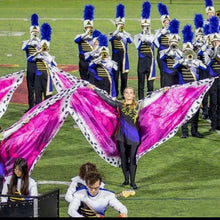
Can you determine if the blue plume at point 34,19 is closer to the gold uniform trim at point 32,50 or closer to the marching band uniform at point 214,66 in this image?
the gold uniform trim at point 32,50

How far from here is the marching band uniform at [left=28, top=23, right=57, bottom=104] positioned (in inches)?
724

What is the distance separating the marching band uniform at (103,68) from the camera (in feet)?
59.2

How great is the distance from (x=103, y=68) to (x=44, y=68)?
3.25 ft

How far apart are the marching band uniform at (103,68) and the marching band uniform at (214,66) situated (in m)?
1.59

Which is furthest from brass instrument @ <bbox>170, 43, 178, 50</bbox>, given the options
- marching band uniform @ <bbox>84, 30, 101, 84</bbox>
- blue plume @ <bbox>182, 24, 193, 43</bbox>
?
marching band uniform @ <bbox>84, 30, 101, 84</bbox>

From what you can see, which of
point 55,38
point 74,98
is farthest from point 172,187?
point 55,38

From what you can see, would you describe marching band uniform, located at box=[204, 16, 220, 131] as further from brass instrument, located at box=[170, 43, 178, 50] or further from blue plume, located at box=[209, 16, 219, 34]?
brass instrument, located at box=[170, 43, 178, 50]

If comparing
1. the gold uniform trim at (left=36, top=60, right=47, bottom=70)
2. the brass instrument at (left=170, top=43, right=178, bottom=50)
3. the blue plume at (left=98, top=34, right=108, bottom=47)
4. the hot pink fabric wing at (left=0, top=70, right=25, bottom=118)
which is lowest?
the hot pink fabric wing at (left=0, top=70, right=25, bottom=118)

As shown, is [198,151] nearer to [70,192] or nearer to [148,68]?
[148,68]

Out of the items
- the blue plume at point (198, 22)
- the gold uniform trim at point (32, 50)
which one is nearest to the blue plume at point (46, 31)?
the gold uniform trim at point (32, 50)

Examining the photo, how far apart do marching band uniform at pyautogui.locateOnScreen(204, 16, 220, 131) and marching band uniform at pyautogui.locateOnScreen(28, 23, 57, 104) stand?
262 cm

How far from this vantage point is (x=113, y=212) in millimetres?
13352

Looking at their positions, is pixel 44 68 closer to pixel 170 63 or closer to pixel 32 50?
pixel 32 50

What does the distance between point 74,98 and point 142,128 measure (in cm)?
95
